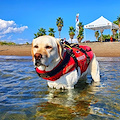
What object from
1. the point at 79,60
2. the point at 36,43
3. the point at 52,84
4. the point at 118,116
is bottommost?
the point at 118,116

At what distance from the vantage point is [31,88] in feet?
15.5

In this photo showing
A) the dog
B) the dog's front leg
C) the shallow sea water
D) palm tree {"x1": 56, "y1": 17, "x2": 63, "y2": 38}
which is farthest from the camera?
palm tree {"x1": 56, "y1": 17, "x2": 63, "y2": 38}

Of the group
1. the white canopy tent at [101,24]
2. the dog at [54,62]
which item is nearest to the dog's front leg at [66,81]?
the dog at [54,62]

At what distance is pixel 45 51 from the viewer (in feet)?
10.9

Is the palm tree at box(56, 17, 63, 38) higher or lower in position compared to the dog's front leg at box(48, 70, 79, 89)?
higher

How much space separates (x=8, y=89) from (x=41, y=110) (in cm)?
185

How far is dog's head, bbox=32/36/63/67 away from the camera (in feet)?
10.6

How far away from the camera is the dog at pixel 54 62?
3.34 meters

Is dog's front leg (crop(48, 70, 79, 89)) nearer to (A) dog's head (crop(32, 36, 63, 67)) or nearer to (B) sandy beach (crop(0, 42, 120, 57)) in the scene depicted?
(A) dog's head (crop(32, 36, 63, 67))

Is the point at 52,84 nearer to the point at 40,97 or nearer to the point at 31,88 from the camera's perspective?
the point at 40,97

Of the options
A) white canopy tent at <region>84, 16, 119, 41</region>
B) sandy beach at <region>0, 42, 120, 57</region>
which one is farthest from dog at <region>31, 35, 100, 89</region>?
white canopy tent at <region>84, 16, 119, 41</region>

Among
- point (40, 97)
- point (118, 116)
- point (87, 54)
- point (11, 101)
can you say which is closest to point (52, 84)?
point (40, 97)

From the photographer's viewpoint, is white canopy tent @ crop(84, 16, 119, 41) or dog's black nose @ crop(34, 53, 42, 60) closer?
dog's black nose @ crop(34, 53, 42, 60)

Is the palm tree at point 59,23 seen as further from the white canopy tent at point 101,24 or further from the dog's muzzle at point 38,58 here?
the dog's muzzle at point 38,58
